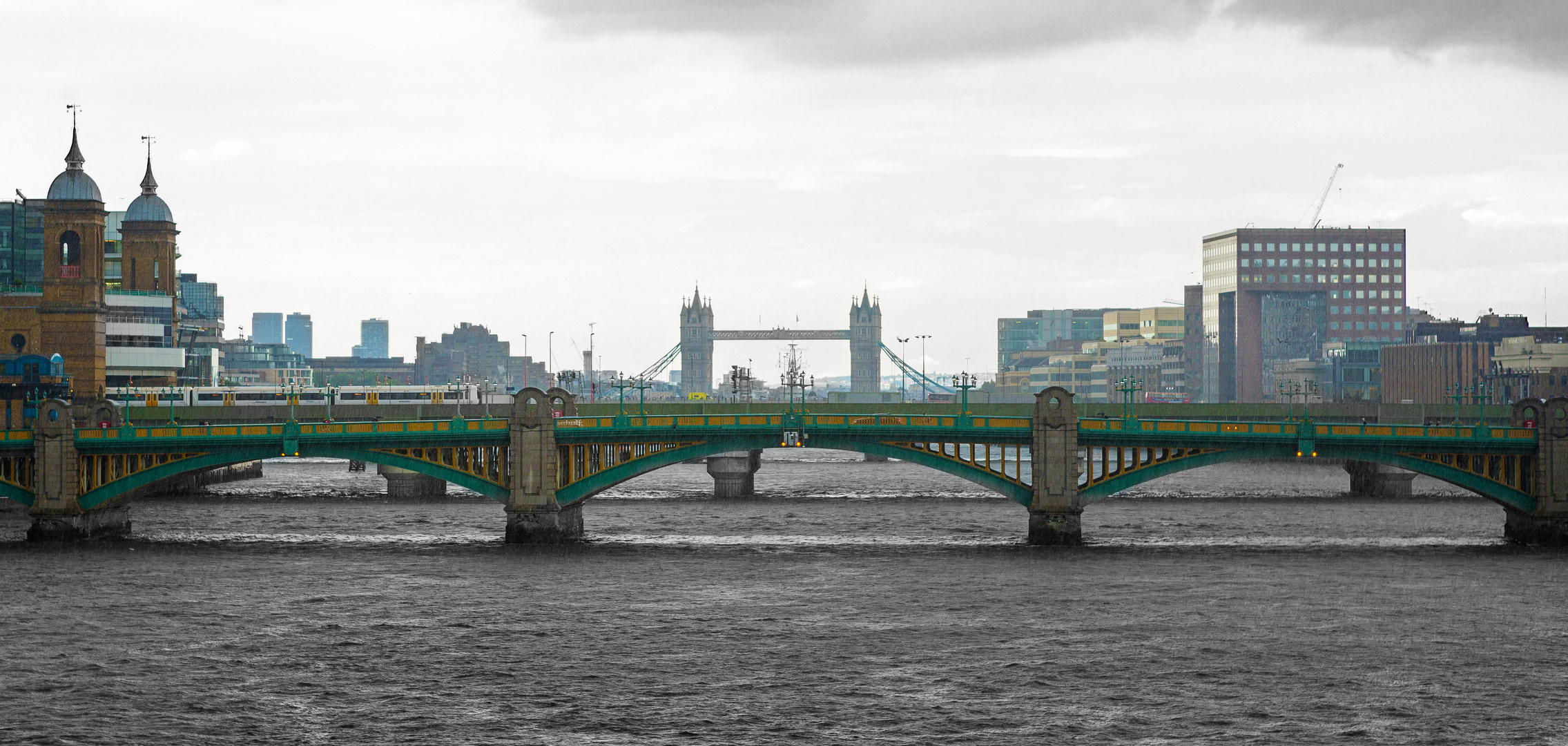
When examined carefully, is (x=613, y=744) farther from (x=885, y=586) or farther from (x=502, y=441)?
(x=502, y=441)

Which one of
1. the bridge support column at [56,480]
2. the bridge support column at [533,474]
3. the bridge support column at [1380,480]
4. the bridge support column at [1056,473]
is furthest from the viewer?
the bridge support column at [1380,480]

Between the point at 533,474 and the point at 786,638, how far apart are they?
34.0 m

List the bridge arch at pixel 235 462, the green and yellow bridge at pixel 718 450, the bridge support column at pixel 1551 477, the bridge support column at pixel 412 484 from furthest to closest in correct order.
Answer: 1. the bridge support column at pixel 412 484
2. the bridge arch at pixel 235 462
3. the green and yellow bridge at pixel 718 450
4. the bridge support column at pixel 1551 477

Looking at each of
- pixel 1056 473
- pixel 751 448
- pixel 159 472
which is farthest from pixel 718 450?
pixel 159 472

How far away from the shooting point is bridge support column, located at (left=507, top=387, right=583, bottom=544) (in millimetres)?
99938

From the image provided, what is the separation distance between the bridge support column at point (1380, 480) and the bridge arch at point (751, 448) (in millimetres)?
65018

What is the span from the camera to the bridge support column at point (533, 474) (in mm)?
99938

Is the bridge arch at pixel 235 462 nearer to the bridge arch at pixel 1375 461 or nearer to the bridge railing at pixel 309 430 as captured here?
the bridge railing at pixel 309 430

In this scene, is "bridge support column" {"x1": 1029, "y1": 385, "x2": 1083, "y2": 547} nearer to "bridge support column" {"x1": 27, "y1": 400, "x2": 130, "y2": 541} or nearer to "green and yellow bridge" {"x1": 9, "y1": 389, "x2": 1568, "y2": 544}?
"green and yellow bridge" {"x1": 9, "y1": 389, "x2": 1568, "y2": 544}

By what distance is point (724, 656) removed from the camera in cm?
6656

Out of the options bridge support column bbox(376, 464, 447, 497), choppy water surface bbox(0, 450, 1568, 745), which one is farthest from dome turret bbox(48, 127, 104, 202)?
choppy water surface bbox(0, 450, 1568, 745)

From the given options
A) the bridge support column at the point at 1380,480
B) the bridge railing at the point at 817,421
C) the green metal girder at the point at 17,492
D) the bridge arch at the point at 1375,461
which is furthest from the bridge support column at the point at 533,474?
the bridge support column at the point at 1380,480

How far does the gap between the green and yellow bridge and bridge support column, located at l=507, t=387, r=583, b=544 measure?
9cm

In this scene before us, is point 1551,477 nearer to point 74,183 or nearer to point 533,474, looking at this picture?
point 533,474
